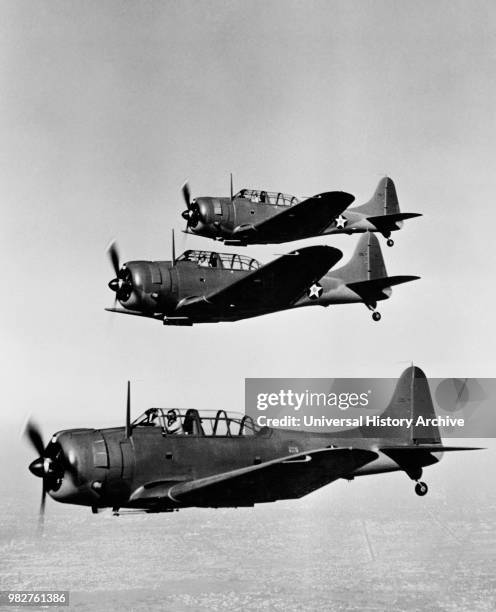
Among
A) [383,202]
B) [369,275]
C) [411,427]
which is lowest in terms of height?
[411,427]

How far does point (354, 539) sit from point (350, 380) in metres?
56.5

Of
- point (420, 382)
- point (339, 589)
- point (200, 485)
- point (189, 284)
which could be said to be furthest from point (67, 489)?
point (339, 589)

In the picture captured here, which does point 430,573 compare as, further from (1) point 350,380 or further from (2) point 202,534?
(1) point 350,380

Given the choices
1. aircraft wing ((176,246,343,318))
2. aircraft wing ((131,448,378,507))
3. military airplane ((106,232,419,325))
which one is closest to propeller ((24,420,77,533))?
aircraft wing ((131,448,378,507))

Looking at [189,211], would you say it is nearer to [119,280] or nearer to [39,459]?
[119,280]

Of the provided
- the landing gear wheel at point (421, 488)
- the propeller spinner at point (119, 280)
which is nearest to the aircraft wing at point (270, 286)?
the propeller spinner at point (119, 280)

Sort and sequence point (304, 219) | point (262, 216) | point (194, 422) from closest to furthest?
point (194, 422) → point (304, 219) → point (262, 216)

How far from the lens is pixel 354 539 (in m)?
68.6

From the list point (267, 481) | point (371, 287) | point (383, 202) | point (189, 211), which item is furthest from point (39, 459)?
point (383, 202)

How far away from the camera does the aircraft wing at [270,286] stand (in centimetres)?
1359

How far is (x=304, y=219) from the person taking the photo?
15.4 meters

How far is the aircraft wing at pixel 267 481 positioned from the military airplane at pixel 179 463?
0.01 meters

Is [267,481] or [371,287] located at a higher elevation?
[371,287]

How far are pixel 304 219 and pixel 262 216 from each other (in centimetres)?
157
